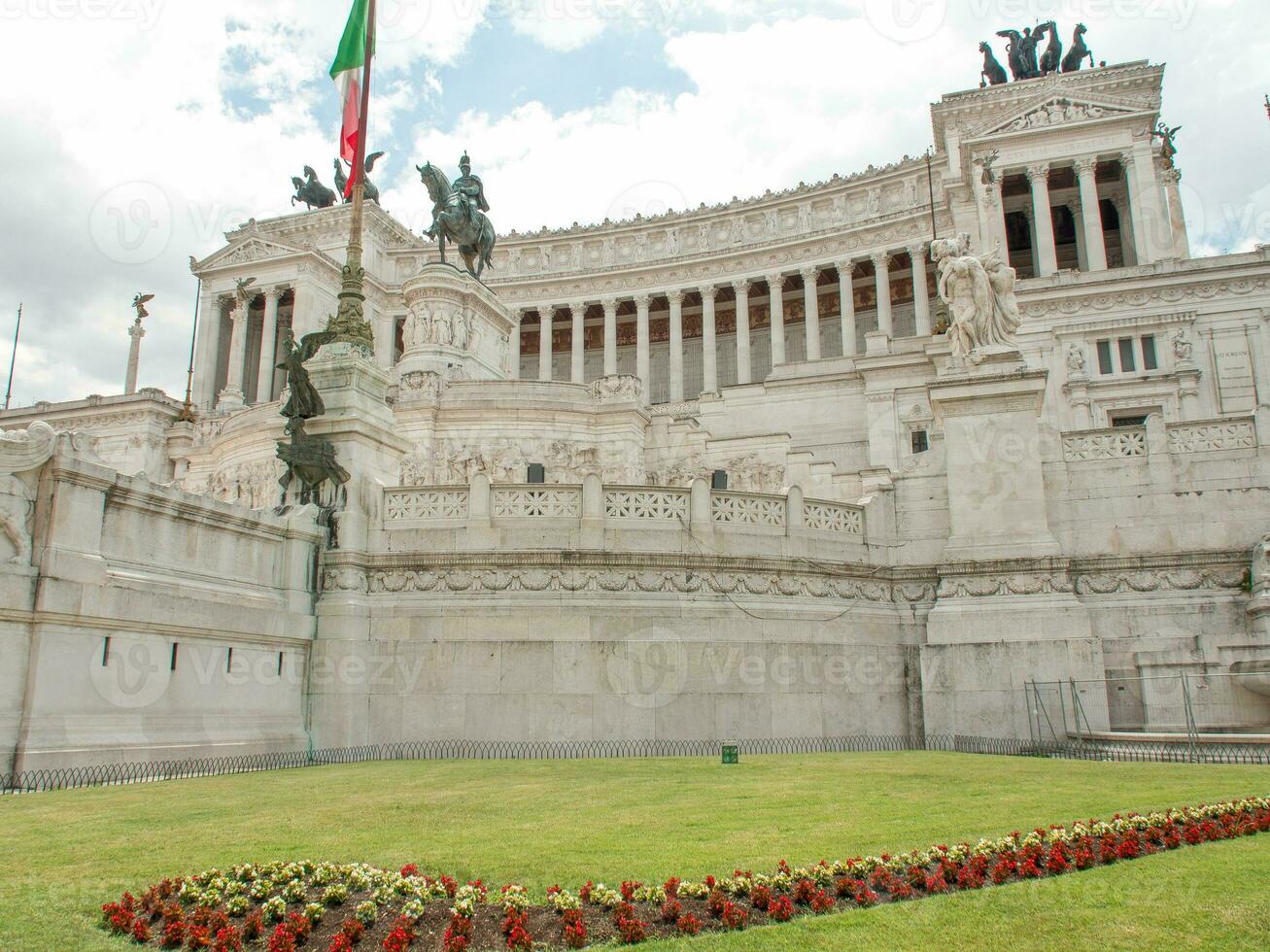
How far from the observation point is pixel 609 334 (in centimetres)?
8850

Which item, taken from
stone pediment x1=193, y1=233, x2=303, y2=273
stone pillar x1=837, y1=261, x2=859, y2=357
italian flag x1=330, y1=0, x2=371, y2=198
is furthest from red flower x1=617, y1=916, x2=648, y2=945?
stone pediment x1=193, y1=233, x2=303, y2=273

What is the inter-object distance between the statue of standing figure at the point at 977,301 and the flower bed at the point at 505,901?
16.5 m

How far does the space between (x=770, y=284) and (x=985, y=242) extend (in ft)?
67.6

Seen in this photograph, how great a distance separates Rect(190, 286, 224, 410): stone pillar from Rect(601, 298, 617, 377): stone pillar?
34729mm

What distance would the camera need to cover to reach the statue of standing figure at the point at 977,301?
2353 centimetres

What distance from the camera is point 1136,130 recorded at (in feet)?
221

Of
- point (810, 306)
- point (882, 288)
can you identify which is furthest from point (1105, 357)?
point (810, 306)

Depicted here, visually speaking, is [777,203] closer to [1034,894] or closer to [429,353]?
[429,353]

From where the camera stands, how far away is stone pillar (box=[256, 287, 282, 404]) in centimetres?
8538

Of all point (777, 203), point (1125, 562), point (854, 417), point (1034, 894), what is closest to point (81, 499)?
point (1034, 894)

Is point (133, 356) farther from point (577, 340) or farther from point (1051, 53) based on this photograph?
point (1051, 53)

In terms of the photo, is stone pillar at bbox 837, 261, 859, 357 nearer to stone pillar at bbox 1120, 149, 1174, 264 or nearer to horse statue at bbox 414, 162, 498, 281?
stone pillar at bbox 1120, 149, 1174, 264

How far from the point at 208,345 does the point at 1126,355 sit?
247 ft

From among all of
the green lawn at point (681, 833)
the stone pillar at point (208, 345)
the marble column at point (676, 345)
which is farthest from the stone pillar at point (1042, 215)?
the stone pillar at point (208, 345)
